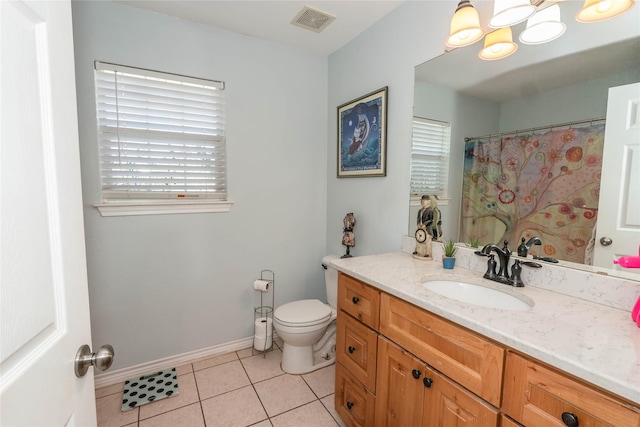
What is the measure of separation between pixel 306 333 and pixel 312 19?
2.17 metres

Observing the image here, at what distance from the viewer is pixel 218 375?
2.08 m

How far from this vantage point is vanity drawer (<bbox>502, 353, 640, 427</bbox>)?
2.10 feet

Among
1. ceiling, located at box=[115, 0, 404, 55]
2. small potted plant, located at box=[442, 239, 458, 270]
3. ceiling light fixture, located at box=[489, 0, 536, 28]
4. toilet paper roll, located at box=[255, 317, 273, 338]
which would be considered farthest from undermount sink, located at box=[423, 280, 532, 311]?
ceiling, located at box=[115, 0, 404, 55]

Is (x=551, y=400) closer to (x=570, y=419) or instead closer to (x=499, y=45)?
(x=570, y=419)

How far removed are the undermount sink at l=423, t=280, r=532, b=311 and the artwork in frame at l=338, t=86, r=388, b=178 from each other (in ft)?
2.96

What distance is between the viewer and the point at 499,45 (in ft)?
4.48

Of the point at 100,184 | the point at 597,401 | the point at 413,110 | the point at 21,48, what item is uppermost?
the point at 413,110

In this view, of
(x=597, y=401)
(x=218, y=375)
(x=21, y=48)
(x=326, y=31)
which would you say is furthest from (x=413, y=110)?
A: (x=218, y=375)

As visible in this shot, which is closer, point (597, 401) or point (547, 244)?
point (597, 401)

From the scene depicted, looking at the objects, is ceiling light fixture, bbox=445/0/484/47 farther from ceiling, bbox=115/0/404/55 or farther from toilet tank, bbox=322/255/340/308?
toilet tank, bbox=322/255/340/308

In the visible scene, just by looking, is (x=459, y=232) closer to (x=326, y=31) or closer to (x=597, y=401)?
(x=597, y=401)

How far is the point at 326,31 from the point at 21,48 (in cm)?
207

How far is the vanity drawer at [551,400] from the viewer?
2.10 ft

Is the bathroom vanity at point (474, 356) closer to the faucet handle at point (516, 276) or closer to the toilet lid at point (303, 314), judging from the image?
A: the faucet handle at point (516, 276)
